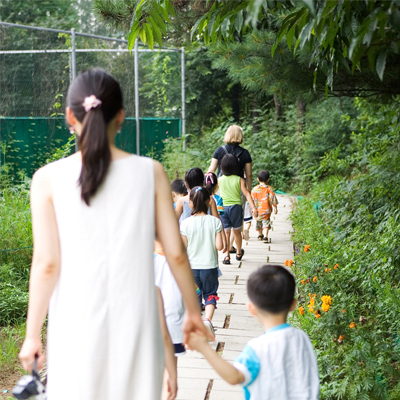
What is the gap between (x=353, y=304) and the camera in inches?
187

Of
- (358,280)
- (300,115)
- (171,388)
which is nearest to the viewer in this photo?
(171,388)

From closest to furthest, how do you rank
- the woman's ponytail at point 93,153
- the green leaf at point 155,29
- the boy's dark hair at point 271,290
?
1. the woman's ponytail at point 93,153
2. the boy's dark hair at point 271,290
3. the green leaf at point 155,29

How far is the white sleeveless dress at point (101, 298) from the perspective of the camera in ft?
6.71

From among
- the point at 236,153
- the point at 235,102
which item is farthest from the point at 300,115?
the point at 236,153

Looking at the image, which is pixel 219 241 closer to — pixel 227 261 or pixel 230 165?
pixel 230 165

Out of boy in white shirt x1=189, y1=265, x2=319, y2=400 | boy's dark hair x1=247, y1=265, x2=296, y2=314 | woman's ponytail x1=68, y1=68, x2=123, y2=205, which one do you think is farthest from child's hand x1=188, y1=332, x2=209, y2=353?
woman's ponytail x1=68, y1=68, x2=123, y2=205

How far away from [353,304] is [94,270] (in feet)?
10.5

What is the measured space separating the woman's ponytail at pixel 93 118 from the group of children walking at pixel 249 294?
2.34ft

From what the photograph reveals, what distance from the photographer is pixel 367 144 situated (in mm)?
9797

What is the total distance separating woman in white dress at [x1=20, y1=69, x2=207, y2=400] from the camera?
2047 mm

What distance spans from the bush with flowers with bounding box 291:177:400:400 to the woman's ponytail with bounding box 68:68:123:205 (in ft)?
6.88

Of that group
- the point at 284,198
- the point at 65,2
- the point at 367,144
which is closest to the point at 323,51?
the point at 367,144

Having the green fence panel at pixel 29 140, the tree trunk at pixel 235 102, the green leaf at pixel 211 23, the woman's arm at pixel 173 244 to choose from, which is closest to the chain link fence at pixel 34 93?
the green fence panel at pixel 29 140

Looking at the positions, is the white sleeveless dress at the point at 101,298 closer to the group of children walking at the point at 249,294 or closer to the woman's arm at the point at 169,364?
the group of children walking at the point at 249,294
